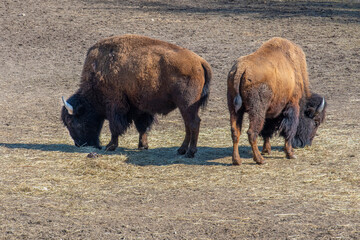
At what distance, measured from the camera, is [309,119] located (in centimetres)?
821

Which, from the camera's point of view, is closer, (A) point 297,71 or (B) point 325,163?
(B) point 325,163

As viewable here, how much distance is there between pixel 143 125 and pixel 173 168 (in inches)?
49.2

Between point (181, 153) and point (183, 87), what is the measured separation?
945 mm

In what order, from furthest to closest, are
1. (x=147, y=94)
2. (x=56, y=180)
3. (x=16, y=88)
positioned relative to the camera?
(x=16, y=88)
(x=147, y=94)
(x=56, y=180)

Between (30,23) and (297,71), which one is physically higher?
(297,71)

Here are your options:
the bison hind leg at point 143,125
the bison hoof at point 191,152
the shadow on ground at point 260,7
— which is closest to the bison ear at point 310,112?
the bison hoof at point 191,152

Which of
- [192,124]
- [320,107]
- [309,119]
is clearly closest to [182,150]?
[192,124]

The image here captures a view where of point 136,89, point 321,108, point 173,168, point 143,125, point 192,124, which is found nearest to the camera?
point 173,168

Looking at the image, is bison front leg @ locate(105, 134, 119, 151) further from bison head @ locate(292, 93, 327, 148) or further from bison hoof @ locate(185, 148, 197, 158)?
bison head @ locate(292, 93, 327, 148)

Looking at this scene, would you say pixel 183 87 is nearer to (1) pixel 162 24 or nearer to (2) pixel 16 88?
(2) pixel 16 88

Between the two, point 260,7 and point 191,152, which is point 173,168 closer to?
point 191,152

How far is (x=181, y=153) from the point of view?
7996mm

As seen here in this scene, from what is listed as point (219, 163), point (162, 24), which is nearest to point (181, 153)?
point (219, 163)

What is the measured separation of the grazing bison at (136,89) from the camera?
7652 mm
